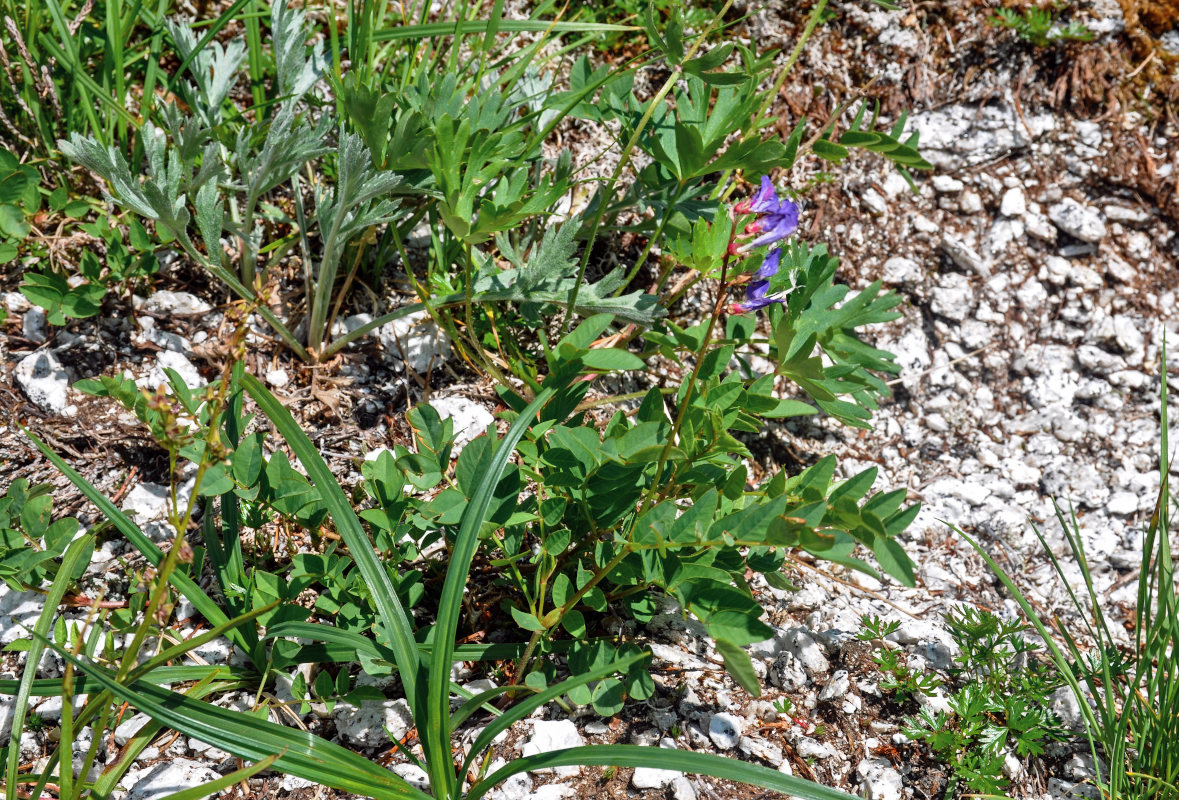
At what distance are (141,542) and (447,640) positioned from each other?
653mm

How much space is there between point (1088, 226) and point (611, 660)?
2.33 m

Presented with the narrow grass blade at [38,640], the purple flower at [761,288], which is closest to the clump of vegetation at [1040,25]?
the purple flower at [761,288]

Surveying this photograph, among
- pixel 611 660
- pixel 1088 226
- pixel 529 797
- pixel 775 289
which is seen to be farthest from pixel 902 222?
pixel 529 797

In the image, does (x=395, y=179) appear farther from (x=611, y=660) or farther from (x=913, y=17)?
(x=913, y=17)

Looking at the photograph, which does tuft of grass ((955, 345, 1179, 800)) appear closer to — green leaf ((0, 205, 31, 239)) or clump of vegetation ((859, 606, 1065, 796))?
clump of vegetation ((859, 606, 1065, 796))

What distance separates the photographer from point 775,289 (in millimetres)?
2021

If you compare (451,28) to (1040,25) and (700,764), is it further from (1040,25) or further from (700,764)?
(1040,25)

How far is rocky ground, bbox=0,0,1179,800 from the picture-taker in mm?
1803

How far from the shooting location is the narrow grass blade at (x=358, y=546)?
152 cm

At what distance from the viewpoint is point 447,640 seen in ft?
4.76

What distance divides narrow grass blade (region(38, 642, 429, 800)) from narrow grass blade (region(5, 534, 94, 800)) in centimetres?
15

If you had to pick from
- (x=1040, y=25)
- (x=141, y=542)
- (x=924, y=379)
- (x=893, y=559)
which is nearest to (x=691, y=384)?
(x=893, y=559)

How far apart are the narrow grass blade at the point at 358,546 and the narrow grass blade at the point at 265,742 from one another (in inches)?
5.5

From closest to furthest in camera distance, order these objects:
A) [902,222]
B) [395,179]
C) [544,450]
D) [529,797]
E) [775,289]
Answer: [529,797] → [544,450] → [395,179] → [775,289] → [902,222]
